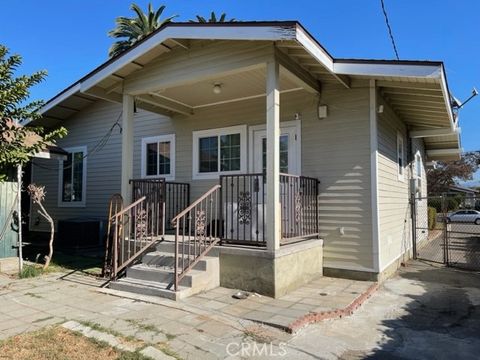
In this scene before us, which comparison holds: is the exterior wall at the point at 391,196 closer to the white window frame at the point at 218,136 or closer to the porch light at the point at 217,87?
the white window frame at the point at 218,136

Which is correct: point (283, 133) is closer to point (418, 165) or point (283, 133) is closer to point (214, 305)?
point (214, 305)

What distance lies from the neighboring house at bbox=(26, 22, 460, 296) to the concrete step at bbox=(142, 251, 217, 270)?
29cm

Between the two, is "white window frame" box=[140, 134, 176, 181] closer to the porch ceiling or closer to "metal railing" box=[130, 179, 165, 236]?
the porch ceiling

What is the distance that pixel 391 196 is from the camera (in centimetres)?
768

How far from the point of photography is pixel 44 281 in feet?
20.8

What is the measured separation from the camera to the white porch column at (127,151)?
7.16m

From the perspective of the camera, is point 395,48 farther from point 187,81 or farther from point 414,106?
point 187,81

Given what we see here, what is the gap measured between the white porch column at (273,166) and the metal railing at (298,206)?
0.49 metres

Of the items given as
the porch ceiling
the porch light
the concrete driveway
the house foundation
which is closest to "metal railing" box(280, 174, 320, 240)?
the house foundation

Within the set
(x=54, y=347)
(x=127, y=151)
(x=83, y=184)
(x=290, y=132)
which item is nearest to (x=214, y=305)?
(x=54, y=347)

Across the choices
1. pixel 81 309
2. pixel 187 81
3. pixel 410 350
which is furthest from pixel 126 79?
pixel 410 350

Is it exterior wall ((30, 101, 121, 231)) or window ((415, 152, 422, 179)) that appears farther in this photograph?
window ((415, 152, 422, 179))

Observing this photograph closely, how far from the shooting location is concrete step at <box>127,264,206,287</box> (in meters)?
5.49

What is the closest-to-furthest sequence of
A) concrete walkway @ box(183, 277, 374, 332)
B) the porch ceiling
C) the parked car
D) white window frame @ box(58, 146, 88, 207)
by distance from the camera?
concrete walkway @ box(183, 277, 374, 332)
the porch ceiling
white window frame @ box(58, 146, 88, 207)
the parked car
